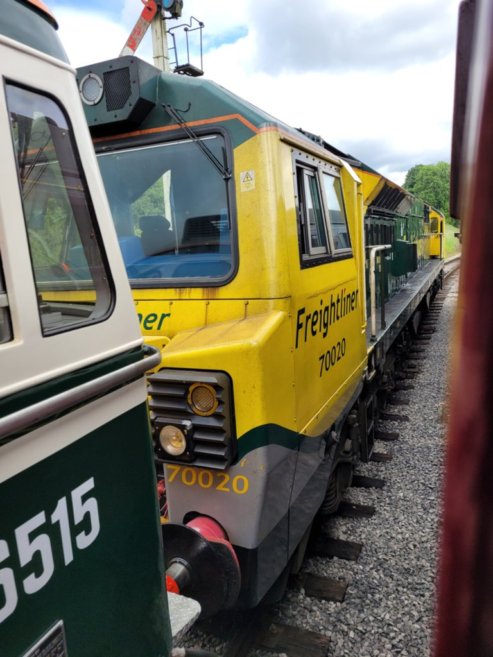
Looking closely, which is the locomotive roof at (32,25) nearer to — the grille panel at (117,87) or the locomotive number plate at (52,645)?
the grille panel at (117,87)

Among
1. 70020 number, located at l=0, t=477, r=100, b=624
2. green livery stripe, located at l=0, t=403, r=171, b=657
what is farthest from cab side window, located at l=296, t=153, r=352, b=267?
70020 number, located at l=0, t=477, r=100, b=624

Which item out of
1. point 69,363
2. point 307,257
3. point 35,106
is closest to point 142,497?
point 69,363

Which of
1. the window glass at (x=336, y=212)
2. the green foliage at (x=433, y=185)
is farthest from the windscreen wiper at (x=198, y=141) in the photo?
the green foliage at (x=433, y=185)

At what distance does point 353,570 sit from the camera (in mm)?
3152

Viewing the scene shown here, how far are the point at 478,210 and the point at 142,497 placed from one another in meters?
1.36

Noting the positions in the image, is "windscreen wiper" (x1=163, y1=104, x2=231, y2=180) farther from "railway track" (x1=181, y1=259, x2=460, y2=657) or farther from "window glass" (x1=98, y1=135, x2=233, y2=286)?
"railway track" (x1=181, y1=259, x2=460, y2=657)

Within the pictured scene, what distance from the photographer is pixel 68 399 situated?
116cm

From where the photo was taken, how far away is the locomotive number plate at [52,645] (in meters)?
1.11

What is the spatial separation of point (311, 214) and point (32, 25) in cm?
184

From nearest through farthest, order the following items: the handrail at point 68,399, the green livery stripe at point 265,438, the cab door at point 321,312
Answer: the handrail at point 68,399 < the green livery stripe at point 265,438 < the cab door at point 321,312

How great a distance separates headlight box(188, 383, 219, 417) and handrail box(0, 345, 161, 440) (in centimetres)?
71

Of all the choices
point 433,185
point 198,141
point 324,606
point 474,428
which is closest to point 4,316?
point 474,428

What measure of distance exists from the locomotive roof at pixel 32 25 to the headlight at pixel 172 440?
1.50m

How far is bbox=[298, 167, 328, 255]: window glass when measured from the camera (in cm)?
266
